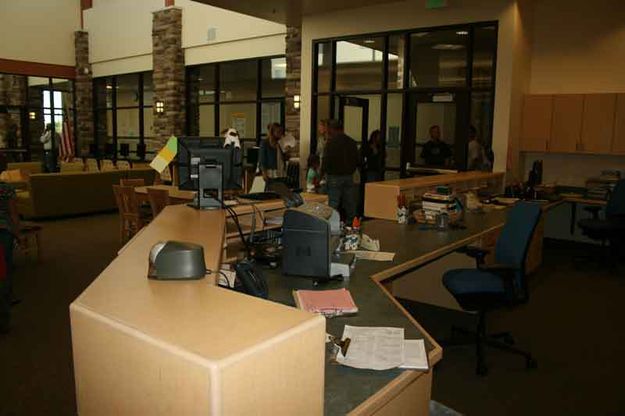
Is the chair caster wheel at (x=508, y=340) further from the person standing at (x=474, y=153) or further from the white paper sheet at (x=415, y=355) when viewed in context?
the person standing at (x=474, y=153)

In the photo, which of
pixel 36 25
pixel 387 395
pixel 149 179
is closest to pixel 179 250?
pixel 387 395

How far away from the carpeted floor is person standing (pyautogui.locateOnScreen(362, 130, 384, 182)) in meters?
3.23

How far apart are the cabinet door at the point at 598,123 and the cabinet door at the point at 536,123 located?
1.53 feet

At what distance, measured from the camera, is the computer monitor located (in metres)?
3.76

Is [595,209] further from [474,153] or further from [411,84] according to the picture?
[411,84]

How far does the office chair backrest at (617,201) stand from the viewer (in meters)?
6.54

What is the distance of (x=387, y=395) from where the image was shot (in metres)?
1.65

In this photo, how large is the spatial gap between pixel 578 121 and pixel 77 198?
8.20 m

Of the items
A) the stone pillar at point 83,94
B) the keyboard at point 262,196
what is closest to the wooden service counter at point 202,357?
the keyboard at point 262,196

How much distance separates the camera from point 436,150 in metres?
A: 8.20

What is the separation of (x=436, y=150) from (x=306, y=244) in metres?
5.79

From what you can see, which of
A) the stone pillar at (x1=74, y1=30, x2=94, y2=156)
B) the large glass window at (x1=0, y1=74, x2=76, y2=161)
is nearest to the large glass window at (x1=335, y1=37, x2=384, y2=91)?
the large glass window at (x1=0, y1=74, x2=76, y2=161)

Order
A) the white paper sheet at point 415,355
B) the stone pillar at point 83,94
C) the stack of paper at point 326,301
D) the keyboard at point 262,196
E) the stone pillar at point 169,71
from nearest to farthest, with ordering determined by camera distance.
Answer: the white paper sheet at point 415,355 < the stack of paper at point 326,301 < the keyboard at point 262,196 < the stone pillar at point 169,71 < the stone pillar at point 83,94

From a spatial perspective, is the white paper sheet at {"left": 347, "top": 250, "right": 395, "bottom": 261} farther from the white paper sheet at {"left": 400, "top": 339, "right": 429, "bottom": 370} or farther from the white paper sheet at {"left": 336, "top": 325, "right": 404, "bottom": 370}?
the white paper sheet at {"left": 400, "top": 339, "right": 429, "bottom": 370}
